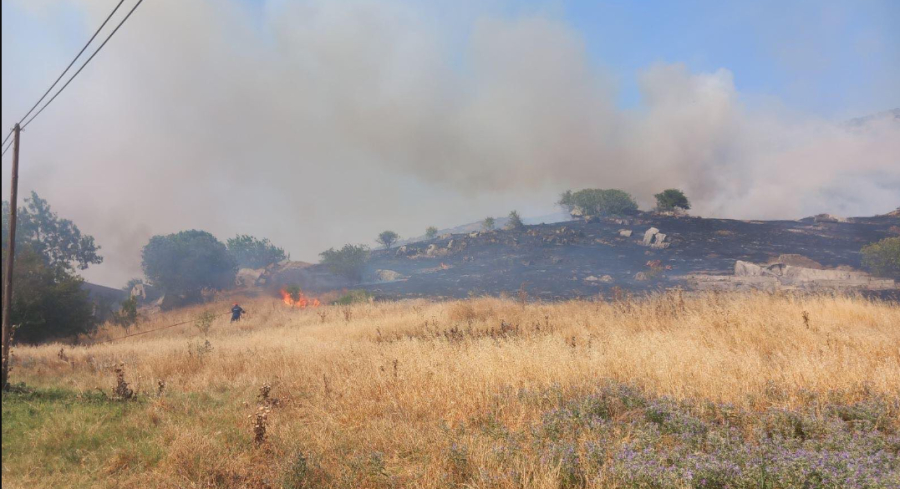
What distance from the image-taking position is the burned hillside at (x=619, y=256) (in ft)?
114

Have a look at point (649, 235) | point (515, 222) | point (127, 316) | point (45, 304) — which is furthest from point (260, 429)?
point (515, 222)

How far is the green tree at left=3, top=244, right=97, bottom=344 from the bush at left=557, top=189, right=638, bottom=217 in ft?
238

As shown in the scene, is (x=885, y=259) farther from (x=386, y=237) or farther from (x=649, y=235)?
(x=386, y=237)

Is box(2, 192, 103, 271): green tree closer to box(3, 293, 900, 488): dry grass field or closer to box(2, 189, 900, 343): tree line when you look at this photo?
box(2, 189, 900, 343): tree line

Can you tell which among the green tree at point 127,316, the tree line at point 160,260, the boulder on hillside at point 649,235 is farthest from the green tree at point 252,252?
the boulder on hillside at point 649,235

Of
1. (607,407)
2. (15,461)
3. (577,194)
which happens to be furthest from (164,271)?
(577,194)

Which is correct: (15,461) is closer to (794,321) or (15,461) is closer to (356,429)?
(356,429)

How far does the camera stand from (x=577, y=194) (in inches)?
3408

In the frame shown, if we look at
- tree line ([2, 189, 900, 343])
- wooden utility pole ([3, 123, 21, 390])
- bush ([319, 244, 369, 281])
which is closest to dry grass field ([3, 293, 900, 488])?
wooden utility pole ([3, 123, 21, 390])

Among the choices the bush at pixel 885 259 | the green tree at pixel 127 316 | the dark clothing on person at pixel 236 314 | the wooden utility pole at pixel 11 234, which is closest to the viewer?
the wooden utility pole at pixel 11 234

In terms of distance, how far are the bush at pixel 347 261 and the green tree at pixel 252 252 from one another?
20.6 m

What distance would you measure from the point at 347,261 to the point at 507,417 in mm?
47017

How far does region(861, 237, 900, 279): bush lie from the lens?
89.4 ft

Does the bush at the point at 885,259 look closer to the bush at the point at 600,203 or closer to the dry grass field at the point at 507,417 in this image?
the dry grass field at the point at 507,417
